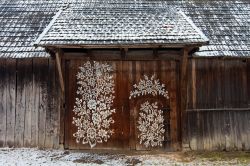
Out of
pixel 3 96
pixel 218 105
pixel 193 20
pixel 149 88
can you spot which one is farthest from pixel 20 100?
pixel 193 20

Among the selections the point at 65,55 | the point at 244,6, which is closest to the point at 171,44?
the point at 65,55

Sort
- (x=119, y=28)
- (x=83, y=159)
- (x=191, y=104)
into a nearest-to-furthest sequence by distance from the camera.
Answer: (x=83, y=159)
(x=119, y=28)
(x=191, y=104)

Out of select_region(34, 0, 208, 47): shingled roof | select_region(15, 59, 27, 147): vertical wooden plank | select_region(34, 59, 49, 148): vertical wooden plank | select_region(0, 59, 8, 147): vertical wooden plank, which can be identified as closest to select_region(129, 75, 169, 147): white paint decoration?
select_region(34, 0, 208, 47): shingled roof

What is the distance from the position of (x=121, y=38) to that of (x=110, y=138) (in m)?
2.67

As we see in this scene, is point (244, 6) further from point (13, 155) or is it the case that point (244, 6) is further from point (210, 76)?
point (13, 155)

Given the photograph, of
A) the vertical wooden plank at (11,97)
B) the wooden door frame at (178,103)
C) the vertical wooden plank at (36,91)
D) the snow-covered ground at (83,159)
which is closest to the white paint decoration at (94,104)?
the wooden door frame at (178,103)

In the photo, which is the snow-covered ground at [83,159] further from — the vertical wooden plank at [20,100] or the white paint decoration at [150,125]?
the vertical wooden plank at [20,100]

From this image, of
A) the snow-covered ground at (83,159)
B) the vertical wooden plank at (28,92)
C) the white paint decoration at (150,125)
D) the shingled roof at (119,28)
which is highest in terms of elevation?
the shingled roof at (119,28)

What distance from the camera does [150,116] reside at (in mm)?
9828

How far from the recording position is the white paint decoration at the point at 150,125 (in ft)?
32.2

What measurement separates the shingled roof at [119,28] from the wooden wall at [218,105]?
4.40 ft

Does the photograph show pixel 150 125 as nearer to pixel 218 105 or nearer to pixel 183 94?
pixel 183 94

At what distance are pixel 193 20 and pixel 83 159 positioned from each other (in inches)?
202

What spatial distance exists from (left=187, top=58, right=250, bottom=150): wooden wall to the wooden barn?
26 millimetres
